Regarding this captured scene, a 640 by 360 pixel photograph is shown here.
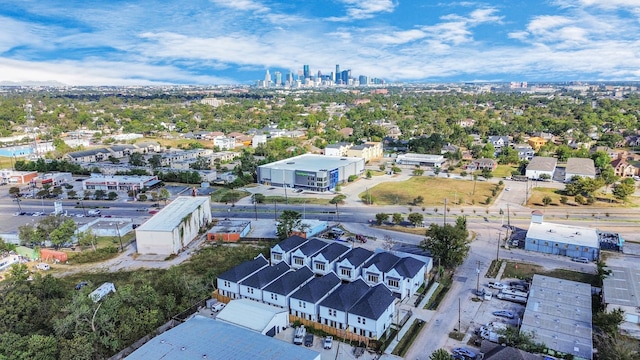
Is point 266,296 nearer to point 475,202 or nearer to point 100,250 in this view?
point 100,250

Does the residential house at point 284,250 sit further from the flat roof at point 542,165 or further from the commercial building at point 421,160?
the commercial building at point 421,160

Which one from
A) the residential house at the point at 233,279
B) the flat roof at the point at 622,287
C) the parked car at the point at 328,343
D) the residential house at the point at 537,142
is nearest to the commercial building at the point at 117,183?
the residential house at the point at 233,279

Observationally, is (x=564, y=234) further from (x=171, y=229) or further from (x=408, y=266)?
(x=171, y=229)

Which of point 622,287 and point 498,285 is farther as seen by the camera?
point 498,285

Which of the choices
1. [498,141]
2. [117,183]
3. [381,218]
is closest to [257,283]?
[381,218]

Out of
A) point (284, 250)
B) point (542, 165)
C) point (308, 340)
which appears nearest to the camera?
point (308, 340)

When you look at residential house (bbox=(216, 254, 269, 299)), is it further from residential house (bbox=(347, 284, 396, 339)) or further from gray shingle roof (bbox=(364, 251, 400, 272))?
gray shingle roof (bbox=(364, 251, 400, 272))
